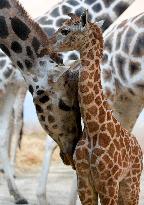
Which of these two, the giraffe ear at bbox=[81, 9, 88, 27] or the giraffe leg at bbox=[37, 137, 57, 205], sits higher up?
the giraffe ear at bbox=[81, 9, 88, 27]

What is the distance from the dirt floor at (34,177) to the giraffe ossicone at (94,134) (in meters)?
1.64

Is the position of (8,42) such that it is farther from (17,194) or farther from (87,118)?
(17,194)

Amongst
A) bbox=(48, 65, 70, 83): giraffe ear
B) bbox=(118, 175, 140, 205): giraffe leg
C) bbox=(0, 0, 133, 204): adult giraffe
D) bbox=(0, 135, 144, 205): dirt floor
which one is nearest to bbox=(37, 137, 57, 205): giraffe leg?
bbox=(0, 135, 144, 205): dirt floor

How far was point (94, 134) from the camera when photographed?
132 centimetres

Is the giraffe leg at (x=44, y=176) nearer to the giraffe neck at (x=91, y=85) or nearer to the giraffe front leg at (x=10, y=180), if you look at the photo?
the giraffe front leg at (x=10, y=180)

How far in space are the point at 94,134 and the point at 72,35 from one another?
0.72ft

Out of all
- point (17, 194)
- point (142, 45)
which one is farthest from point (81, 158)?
point (17, 194)

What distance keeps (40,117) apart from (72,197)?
3.98 feet

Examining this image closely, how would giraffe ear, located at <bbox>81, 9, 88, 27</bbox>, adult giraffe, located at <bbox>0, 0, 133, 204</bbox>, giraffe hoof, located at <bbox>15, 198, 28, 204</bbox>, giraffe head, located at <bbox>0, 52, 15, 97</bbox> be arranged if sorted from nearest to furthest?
giraffe ear, located at <bbox>81, 9, 88, 27</bbox>
adult giraffe, located at <bbox>0, 0, 133, 204</bbox>
giraffe hoof, located at <bbox>15, 198, 28, 204</bbox>
giraffe head, located at <bbox>0, 52, 15, 97</bbox>

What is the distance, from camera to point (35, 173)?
4.65 metres

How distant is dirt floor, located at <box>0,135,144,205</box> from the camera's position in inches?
125

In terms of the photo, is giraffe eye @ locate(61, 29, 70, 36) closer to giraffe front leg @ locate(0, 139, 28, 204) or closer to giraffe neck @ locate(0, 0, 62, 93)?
giraffe neck @ locate(0, 0, 62, 93)

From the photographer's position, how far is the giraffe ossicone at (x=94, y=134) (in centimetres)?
130

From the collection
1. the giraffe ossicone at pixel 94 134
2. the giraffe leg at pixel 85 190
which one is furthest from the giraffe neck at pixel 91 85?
the giraffe leg at pixel 85 190
